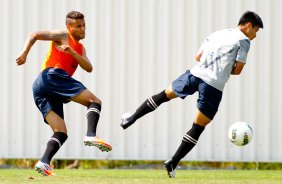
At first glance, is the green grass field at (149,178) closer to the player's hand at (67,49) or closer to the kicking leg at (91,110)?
the kicking leg at (91,110)

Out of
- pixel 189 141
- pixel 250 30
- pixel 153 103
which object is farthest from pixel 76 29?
pixel 250 30

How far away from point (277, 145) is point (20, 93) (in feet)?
11.0

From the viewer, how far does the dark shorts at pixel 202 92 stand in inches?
392

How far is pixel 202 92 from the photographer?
995 centimetres

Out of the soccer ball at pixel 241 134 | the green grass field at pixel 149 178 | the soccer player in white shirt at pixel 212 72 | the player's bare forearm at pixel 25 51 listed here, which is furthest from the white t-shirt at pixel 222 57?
the player's bare forearm at pixel 25 51

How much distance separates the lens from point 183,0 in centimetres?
1317

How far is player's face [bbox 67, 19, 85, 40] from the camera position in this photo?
10.1m

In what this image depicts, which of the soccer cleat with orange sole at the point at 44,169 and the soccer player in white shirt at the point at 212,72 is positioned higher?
the soccer player in white shirt at the point at 212,72

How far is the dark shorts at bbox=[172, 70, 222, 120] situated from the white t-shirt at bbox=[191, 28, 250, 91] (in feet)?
0.16

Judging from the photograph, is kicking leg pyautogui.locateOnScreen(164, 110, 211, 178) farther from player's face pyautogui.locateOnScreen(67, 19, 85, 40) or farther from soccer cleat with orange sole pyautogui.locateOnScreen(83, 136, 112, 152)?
player's face pyautogui.locateOnScreen(67, 19, 85, 40)

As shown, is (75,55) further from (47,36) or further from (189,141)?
(189,141)

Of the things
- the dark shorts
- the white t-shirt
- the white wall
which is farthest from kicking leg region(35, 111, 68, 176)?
the white wall

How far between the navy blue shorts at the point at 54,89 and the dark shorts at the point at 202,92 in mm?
962

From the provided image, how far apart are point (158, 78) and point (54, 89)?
3.47m
